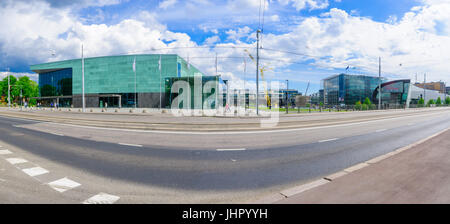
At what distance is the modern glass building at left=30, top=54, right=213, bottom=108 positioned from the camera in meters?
46.5

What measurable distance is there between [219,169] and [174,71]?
44677mm

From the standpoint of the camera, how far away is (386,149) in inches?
289

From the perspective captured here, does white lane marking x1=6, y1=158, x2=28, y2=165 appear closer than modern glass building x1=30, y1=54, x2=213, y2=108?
Yes

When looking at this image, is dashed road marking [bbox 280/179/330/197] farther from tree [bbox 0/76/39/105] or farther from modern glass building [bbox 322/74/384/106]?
tree [bbox 0/76/39/105]

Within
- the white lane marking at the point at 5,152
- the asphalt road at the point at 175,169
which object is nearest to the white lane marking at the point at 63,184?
the asphalt road at the point at 175,169

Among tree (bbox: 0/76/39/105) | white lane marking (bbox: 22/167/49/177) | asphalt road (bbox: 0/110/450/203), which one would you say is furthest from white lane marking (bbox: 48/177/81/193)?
tree (bbox: 0/76/39/105)

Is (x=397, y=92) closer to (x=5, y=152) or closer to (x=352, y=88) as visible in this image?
(x=352, y=88)

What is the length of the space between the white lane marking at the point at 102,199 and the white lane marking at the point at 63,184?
907 mm

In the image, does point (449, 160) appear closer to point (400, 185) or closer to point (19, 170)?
point (400, 185)

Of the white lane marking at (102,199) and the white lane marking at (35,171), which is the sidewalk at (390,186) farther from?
the white lane marking at (35,171)

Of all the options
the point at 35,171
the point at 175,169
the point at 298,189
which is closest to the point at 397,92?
the point at 298,189

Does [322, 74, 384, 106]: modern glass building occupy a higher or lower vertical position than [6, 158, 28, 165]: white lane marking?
higher

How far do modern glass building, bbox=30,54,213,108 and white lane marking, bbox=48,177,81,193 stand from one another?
3941 cm
